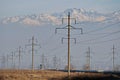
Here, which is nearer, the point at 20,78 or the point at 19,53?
the point at 20,78

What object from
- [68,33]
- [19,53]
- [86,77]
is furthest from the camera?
[19,53]

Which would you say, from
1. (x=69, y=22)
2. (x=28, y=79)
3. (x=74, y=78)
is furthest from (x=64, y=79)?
(x=69, y=22)

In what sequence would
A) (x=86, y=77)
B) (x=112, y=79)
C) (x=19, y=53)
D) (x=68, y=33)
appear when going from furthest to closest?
(x=19, y=53), (x=68, y=33), (x=86, y=77), (x=112, y=79)

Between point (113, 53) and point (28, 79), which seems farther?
point (113, 53)

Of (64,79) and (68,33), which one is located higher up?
(68,33)

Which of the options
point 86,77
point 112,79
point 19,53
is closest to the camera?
point 112,79

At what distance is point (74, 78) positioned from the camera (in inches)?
1871

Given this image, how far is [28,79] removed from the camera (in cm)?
4650

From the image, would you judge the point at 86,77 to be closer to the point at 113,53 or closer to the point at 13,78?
the point at 13,78

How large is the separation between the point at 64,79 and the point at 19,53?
6516cm

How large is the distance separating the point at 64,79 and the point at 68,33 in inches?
247

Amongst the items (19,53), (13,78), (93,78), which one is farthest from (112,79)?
(19,53)

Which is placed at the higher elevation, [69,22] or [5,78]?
[69,22]

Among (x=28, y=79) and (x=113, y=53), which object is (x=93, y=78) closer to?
(x=28, y=79)
